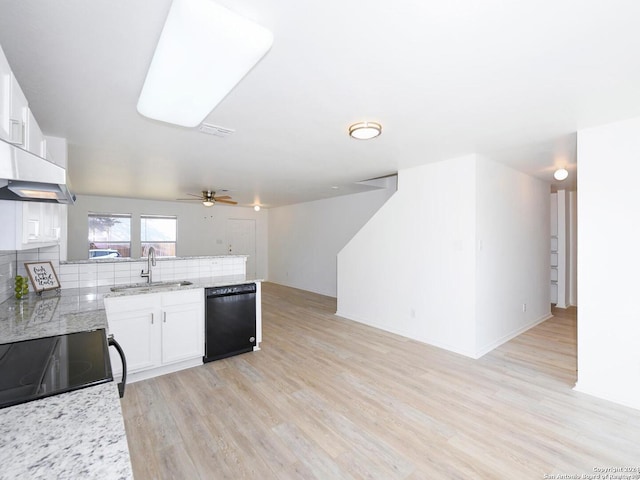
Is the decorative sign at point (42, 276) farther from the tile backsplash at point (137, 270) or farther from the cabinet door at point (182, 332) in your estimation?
the cabinet door at point (182, 332)

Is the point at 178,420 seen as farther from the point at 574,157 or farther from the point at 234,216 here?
the point at 234,216

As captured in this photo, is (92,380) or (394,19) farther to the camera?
(394,19)

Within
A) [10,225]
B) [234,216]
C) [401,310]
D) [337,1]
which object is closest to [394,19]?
[337,1]

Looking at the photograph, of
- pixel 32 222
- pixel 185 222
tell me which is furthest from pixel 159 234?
pixel 32 222

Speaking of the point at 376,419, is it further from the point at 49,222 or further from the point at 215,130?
the point at 49,222

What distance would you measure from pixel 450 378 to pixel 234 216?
7.40 m

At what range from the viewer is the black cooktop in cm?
106

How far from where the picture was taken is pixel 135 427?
7.22ft

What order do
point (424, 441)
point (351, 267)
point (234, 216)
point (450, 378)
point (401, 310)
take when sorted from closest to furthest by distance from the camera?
point (424, 441)
point (450, 378)
point (401, 310)
point (351, 267)
point (234, 216)

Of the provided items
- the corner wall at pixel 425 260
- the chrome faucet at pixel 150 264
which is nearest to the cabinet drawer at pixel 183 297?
the chrome faucet at pixel 150 264

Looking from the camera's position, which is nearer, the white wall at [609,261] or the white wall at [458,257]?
the white wall at [609,261]

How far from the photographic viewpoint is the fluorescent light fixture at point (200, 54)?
124 cm

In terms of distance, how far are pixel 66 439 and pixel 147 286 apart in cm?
274

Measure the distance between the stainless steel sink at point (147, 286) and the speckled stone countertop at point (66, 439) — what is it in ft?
7.22
